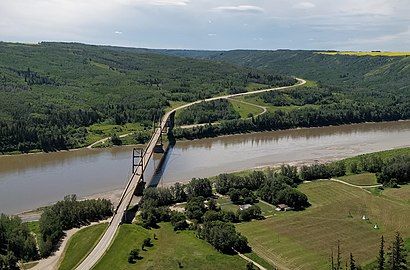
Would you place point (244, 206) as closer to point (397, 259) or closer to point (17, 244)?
point (397, 259)

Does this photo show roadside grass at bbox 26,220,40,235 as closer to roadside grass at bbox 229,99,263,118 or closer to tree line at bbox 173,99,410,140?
tree line at bbox 173,99,410,140

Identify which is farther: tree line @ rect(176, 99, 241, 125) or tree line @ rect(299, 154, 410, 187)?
tree line @ rect(176, 99, 241, 125)

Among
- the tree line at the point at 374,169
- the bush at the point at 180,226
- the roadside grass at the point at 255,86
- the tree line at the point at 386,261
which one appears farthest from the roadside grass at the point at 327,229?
the roadside grass at the point at 255,86

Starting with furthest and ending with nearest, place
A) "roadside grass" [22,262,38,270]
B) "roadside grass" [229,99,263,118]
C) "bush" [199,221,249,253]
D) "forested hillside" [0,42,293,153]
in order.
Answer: "roadside grass" [229,99,263,118], "forested hillside" [0,42,293,153], "bush" [199,221,249,253], "roadside grass" [22,262,38,270]

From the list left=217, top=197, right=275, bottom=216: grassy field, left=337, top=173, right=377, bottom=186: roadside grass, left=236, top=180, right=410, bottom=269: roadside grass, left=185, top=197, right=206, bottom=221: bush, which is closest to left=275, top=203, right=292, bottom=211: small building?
left=217, top=197, right=275, bottom=216: grassy field

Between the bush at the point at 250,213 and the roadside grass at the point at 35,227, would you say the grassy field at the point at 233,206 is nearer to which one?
the bush at the point at 250,213

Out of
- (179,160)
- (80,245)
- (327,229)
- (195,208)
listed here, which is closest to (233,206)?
(195,208)

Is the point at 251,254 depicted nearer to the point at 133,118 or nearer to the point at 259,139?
the point at 259,139
